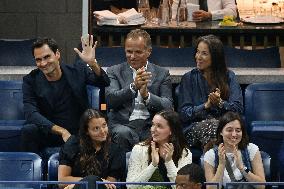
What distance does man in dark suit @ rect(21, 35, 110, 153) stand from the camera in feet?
25.2

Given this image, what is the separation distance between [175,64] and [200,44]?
1.27 m

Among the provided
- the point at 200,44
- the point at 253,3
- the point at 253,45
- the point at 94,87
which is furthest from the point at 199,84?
the point at 253,3

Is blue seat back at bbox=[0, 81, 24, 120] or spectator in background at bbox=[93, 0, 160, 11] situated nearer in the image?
blue seat back at bbox=[0, 81, 24, 120]

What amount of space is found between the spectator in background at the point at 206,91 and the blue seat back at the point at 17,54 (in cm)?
184

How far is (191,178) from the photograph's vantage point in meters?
6.30

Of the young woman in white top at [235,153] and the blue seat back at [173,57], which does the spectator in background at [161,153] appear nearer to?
the young woman in white top at [235,153]

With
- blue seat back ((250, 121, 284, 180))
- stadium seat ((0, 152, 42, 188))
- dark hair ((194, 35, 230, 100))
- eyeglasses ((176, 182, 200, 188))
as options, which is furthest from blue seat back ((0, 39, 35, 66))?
eyeglasses ((176, 182, 200, 188))

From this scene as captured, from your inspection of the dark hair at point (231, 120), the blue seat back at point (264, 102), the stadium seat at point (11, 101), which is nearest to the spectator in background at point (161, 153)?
the dark hair at point (231, 120)

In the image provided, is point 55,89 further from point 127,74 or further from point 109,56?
point 109,56

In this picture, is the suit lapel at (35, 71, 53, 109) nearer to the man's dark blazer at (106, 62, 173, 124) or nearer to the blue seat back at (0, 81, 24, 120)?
the blue seat back at (0, 81, 24, 120)

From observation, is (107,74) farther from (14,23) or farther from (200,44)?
(14,23)

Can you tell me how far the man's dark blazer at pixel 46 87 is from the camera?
771 cm

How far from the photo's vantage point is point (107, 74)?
7914 mm

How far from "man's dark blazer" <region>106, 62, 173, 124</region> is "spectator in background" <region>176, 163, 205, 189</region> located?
1326mm
